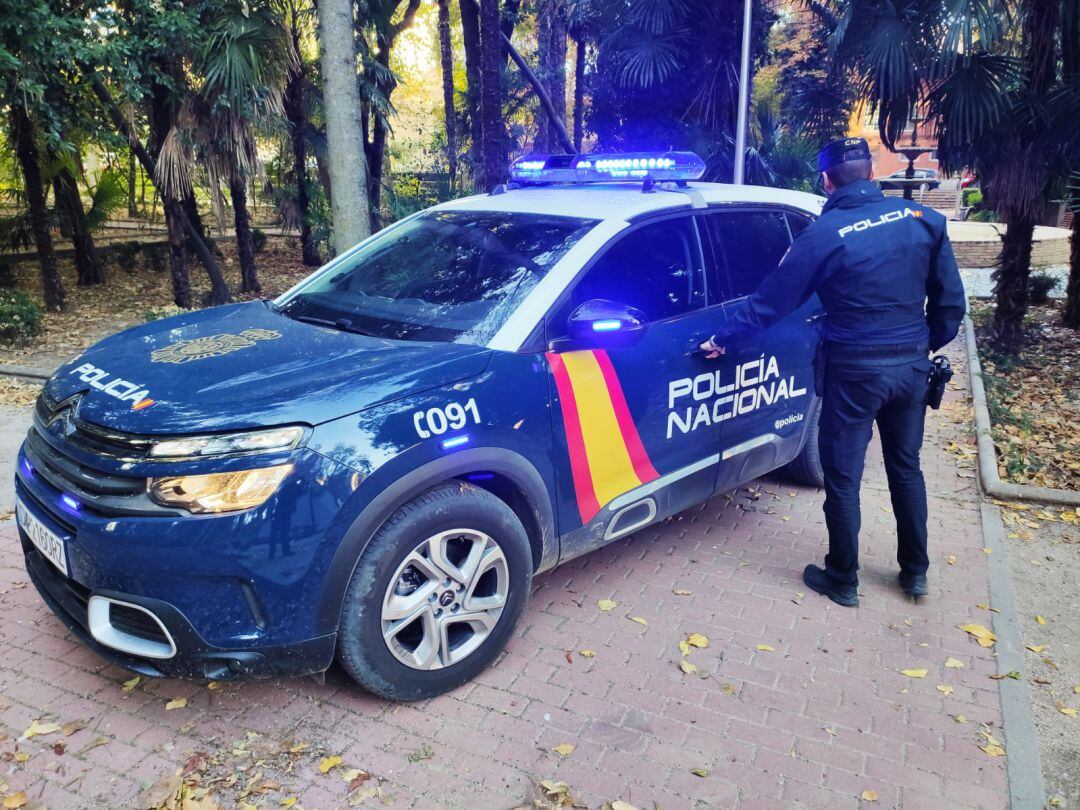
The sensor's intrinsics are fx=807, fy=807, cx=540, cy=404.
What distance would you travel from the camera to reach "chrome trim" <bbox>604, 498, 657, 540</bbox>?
3.58 meters

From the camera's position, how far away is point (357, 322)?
3.44 meters

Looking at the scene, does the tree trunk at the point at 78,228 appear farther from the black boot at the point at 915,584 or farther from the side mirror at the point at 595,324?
the black boot at the point at 915,584

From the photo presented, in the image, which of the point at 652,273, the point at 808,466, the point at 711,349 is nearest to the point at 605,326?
the point at 652,273

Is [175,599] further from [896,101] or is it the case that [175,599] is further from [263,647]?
[896,101]

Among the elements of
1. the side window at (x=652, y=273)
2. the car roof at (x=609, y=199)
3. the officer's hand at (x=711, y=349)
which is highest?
the car roof at (x=609, y=199)

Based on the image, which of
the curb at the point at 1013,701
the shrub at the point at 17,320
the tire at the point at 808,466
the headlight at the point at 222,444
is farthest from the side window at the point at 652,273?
the shrub at the point at 17,320

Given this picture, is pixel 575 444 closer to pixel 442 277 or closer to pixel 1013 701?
pixel 442 277

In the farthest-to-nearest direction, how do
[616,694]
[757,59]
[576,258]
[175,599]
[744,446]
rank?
[757,59] → [744,446] → [576,258] → [616,694] → [175,599]

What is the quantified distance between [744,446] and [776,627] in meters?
0.97

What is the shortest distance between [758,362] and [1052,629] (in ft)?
5.91

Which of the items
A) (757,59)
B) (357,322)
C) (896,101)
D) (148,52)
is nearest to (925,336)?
(357,322)

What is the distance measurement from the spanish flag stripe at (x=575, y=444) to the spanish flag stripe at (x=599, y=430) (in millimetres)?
20

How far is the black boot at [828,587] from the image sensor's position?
3854 mm

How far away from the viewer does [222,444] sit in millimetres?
2520
